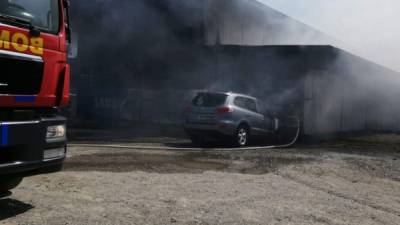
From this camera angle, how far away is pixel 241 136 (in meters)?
10.6

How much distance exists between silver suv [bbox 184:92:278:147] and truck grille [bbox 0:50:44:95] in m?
6.33

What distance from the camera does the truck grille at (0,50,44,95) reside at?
3.86m

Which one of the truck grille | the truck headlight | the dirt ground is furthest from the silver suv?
the truck grille

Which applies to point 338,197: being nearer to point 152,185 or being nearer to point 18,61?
point 152,185

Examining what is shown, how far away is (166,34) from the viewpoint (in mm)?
15562

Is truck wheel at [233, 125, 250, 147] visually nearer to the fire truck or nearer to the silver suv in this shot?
the silver suv

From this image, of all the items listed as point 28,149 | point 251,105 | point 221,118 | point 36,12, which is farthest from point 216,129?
point 28,149

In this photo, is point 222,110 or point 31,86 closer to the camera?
point 31,86

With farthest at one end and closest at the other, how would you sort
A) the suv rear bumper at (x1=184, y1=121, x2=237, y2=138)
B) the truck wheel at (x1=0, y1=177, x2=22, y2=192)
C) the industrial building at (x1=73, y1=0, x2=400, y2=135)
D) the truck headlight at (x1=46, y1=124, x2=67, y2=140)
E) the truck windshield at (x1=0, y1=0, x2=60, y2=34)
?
the industrial building at (x1=73, y1=0, x2=400, y2=135) < the suv rear bumper at (x1=184, y1=121, x2=237, y2=138) < the truck wheel at (x1=0, y1=177, x2=22, y2=192) < the truck headlight at (x1=46, y1=124, x2=67, y2=140) < the truck windshield at (x1=0, y1=0, x2=60, y2=34)

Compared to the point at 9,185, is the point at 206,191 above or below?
below

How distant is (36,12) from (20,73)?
690mm

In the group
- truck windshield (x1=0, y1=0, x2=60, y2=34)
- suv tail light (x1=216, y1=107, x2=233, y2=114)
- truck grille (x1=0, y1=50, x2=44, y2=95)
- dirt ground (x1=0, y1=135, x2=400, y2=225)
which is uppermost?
truck windshield (x1=0, y1=0, x2=60, y2=34)

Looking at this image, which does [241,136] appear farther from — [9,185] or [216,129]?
[9,185]

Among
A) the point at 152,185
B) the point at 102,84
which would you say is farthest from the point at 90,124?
the point at 152,185
